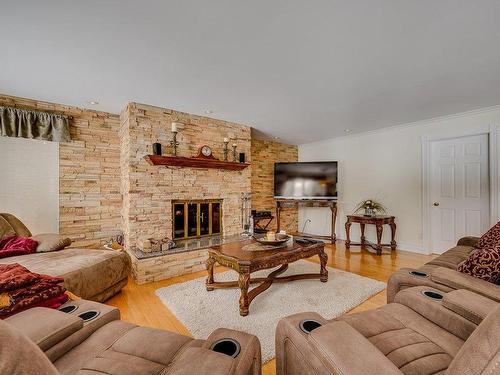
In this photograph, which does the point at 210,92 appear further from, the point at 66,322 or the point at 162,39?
the point at 66,322

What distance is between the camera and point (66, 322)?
1051mm

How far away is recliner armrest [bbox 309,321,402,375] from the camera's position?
740 millimetres

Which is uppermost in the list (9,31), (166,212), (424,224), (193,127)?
(9,31)

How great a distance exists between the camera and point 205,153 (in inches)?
150

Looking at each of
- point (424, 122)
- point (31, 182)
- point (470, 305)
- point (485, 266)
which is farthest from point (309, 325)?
point (424, 122)

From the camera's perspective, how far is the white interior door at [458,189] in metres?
3.60

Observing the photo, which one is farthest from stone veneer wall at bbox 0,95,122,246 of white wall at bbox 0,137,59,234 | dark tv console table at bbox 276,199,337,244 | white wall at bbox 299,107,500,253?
white wall at bbox 299,107,500,253

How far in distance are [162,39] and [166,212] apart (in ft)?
7.50

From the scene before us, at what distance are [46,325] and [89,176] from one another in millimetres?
3028

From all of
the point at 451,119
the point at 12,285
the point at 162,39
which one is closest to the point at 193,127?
the point at 162,39

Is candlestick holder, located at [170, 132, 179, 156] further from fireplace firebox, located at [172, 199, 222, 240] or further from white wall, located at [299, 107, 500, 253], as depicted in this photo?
white wall, located at [299, 107, 500, 253]

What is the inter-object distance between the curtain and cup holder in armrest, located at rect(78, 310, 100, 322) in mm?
2954

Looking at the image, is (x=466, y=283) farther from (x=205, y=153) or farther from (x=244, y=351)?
(x=205, y=153)

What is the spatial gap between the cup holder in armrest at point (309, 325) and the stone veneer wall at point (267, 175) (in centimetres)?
429
